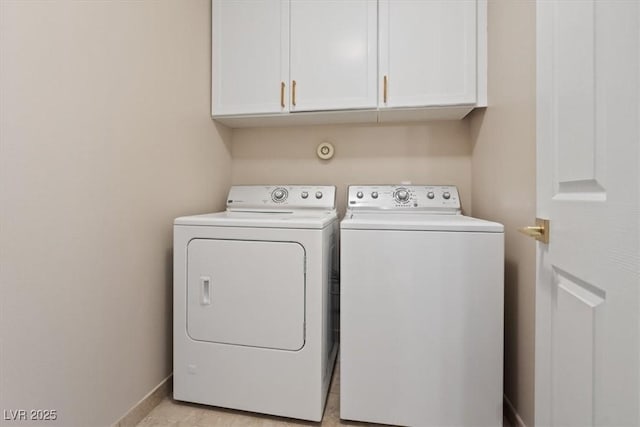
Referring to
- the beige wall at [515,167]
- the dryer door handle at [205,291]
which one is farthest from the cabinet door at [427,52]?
the dryer door handle at [205,291]

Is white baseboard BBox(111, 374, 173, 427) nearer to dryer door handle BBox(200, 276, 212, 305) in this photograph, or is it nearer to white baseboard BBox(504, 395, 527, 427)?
A: dryer door handle BBox(200, 276, 212, 305)

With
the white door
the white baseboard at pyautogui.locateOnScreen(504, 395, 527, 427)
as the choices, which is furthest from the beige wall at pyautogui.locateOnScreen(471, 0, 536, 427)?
the white door

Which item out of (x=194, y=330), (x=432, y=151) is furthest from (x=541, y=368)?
(x=432, y=151)

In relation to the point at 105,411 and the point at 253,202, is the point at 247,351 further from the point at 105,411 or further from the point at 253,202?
the point at 253,202

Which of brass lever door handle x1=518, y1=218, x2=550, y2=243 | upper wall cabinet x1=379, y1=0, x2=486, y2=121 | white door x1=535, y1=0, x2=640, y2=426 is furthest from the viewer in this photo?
upper wall cabinet x1=379, y1=0, x2=486, y2=121

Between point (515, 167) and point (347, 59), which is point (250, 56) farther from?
point (515, 167)

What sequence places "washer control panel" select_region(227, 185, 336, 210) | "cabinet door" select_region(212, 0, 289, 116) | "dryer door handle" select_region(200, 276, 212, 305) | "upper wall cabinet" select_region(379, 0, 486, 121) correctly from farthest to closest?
"washer control panel" select_region(227, 185, 336, 210) < "cabinet door" select_region(212, 0, 289, 116) < "upper wall cabinet" select_region(379, 0, 486, 121) < "dryer door handle" select_region(200, 276, 212, 305)

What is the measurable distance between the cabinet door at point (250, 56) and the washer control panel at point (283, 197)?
19.6 inches

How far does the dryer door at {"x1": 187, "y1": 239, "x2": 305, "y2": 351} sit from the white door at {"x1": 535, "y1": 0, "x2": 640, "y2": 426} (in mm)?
881

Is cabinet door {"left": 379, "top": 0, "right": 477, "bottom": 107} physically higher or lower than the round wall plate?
higher

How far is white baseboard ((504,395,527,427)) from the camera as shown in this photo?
128 cm

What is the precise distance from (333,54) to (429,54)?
0.54m

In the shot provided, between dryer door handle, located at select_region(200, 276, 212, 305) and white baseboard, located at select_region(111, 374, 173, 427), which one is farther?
dryer door handle, located at select_region(200, 276, 212, 305)

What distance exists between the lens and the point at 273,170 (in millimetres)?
2236
